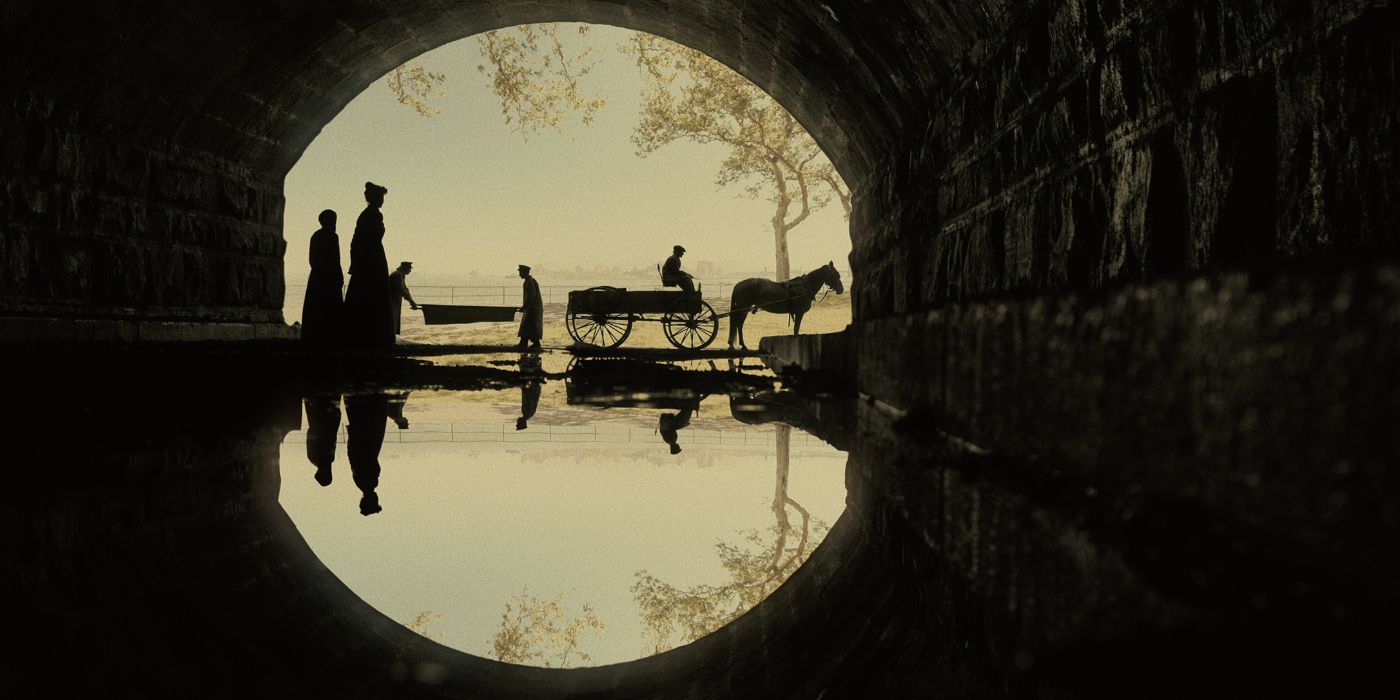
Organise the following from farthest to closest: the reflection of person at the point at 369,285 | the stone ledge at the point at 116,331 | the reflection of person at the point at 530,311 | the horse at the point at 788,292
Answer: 1. the horse at the point at 788,292
2. the reflection of person at the point at 530,311
3. the reflection of person at the point at 369,285
4. the stone ledge at the point at 116,331

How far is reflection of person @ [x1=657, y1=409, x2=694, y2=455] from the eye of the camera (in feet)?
12.7

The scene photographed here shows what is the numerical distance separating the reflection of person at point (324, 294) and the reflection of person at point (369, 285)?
13 centimetres

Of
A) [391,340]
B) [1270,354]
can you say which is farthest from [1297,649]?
[391,340]

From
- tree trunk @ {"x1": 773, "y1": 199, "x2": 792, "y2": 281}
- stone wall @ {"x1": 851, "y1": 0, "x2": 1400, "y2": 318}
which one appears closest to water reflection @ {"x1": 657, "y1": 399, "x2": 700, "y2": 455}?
stone wall @ {"x1": 851, "y1": 0, "x2": 1400, "y2": 318}

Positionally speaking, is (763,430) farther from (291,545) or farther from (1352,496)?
(1352,496)

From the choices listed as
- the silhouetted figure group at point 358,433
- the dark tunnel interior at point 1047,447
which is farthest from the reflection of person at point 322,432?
the dark tunnel interior at point 1047,447

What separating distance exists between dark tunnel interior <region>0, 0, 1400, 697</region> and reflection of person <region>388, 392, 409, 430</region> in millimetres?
431

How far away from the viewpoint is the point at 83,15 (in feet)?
23.6

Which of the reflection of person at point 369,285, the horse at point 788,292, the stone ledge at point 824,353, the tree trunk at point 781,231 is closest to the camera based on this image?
the stone ledge at point 824,353

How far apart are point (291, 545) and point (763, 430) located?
214 cm

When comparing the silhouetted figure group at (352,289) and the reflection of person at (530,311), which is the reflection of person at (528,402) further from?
the reflection of person at (530,311)

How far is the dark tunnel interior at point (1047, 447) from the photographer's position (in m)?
1.03

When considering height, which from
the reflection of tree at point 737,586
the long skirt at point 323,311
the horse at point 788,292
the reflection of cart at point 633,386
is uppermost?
the horse at point 788,292

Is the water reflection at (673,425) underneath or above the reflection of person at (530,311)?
underneath
